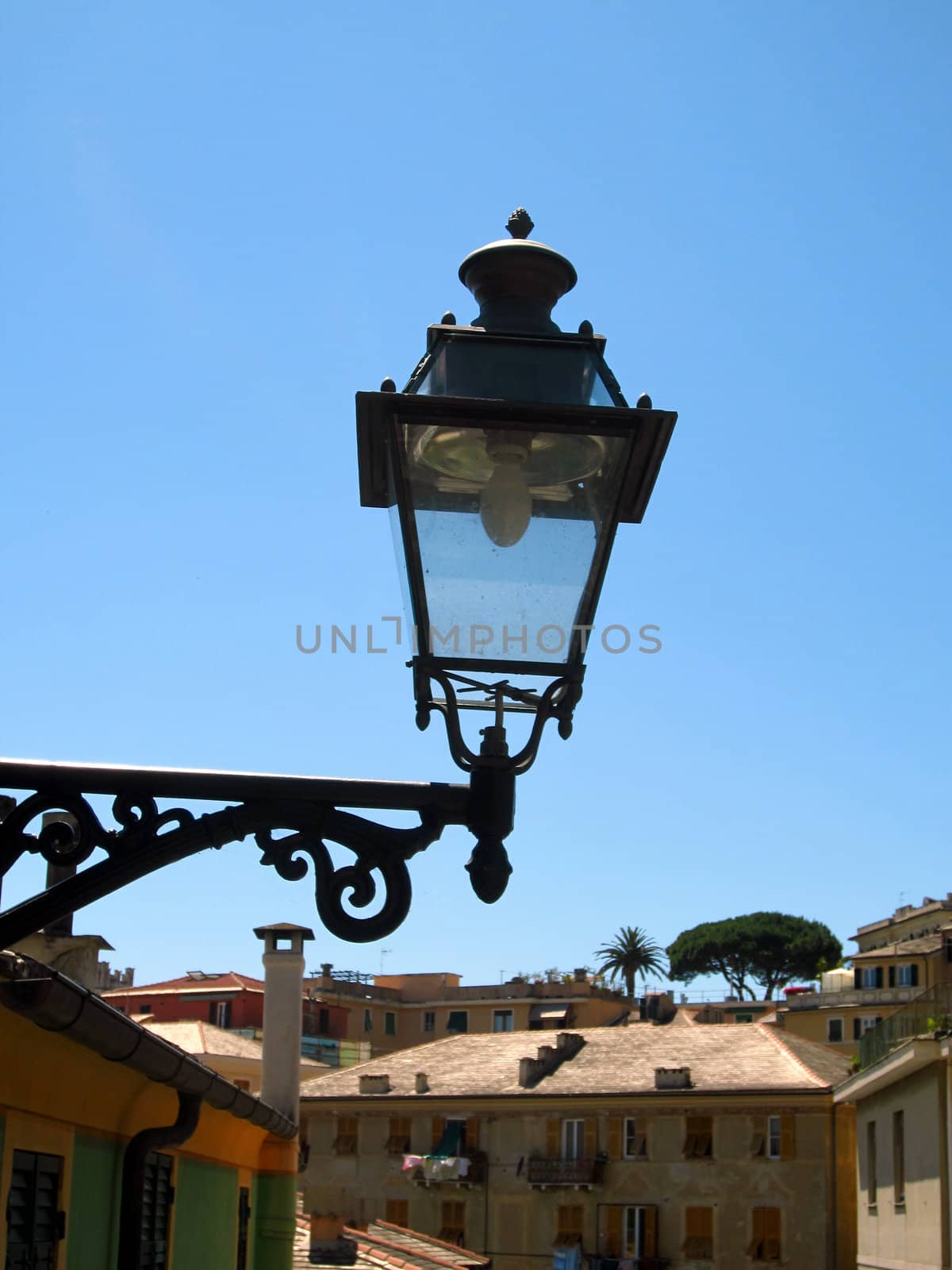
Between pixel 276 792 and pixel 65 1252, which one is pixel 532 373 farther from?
pixel 65 1252

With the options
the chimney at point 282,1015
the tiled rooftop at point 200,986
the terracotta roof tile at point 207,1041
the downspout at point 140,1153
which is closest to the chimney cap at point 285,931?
the chimney at point 282,1015

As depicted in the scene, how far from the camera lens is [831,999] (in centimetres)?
7200

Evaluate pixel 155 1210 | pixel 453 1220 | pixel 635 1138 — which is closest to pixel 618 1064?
pixel 635 1138

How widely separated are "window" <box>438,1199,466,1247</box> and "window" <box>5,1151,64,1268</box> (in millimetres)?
39441

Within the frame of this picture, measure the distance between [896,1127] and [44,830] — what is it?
2702 cm

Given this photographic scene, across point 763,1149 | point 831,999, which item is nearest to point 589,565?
point 763,1149

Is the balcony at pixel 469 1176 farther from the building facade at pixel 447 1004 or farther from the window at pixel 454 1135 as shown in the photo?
the building facade at pixel 447 1004

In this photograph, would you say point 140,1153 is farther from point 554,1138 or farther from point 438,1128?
point 438,1128

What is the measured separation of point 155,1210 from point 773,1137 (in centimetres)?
3479

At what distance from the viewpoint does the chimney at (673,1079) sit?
43.2m

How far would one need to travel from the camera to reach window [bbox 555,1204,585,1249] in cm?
4319

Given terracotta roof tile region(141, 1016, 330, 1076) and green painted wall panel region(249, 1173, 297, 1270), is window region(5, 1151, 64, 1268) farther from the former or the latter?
terracotta roof tile region(141, 1016, 330, 1076)

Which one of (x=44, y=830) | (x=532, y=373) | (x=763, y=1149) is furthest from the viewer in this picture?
(x=763, y=1149)

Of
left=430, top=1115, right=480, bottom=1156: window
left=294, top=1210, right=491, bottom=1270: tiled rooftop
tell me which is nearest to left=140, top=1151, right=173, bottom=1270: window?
left=294, top=1210, right=491, bottom=1270: tiled rooftop
